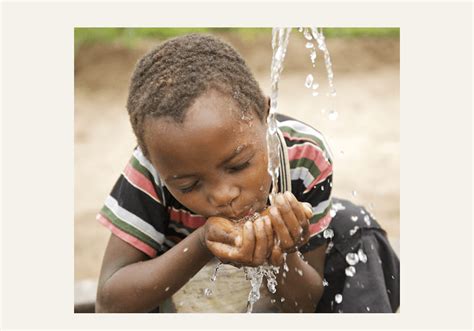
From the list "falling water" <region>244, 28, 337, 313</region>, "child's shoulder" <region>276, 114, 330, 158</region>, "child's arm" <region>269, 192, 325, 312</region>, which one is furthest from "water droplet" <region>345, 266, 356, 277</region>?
"child's shoulder" <region>276, 114, 330, 158</region>

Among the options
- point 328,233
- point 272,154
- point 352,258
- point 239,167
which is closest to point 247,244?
point 239,167

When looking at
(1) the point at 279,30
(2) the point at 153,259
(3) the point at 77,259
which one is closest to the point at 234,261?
(2) the point at 153,259

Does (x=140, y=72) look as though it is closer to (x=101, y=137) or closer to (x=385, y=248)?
(x=385, y=248)

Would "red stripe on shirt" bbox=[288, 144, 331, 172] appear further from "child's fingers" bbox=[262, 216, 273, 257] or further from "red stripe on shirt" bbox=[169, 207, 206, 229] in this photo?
"child's fingers" bbox=[262, 216, 273, 257]

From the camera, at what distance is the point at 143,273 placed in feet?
7.36

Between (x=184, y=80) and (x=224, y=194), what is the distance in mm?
338

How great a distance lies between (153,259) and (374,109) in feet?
13.4

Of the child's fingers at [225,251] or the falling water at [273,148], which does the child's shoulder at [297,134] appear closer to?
the falling water at [273,148]

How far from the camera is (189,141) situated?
6.15 ft

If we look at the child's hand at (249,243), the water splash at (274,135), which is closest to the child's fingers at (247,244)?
the child's hand at (249,243)

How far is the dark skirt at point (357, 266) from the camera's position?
2549 mm

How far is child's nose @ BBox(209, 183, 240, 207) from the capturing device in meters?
1.86

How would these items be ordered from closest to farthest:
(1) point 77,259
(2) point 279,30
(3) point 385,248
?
(2) point 279,30, (3) point 385,248, (1) point 77,259

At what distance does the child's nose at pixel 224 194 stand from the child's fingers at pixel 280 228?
13 centimetres
